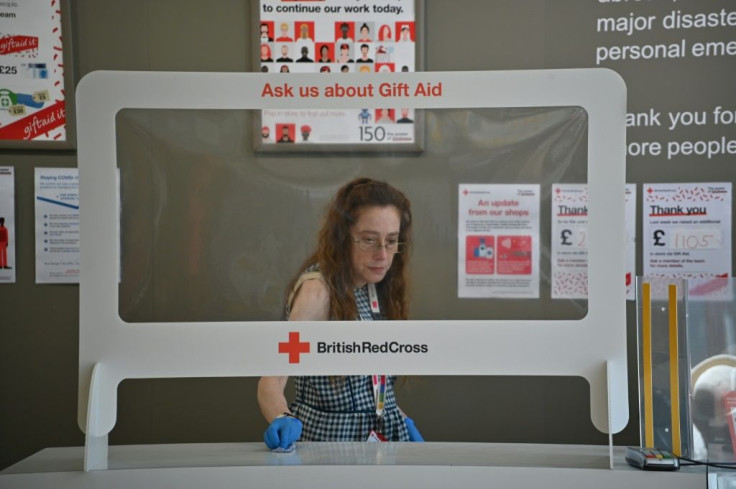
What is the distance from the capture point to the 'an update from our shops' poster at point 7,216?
2217 mm

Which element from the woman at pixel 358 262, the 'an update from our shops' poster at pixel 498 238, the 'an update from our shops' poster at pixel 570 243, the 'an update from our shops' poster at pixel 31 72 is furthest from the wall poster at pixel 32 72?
the 'an update from our shops' poster at pixel 570 243

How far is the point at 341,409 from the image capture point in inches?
56.6

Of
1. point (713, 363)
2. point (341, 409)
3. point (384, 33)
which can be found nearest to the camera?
point (713, 363)

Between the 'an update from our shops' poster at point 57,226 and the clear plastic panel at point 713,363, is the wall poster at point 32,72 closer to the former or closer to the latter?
the 'an update from our shops' poster at point 57,226

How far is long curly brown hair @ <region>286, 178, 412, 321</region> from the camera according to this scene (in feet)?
3.63

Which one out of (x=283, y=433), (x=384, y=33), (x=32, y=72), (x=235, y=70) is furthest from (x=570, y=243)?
(x=32, y=72)

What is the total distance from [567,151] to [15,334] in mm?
1936

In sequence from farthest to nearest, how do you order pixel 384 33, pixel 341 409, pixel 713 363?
1. pixel 384 33
2. pixel 341 409
3. pixel 713 363

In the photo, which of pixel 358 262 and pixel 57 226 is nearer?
pixel 358 262

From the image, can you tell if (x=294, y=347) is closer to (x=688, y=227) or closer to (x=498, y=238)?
(x=498, y=238)

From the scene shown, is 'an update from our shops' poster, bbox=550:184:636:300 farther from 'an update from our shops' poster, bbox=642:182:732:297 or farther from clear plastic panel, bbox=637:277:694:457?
'an update from our shops' poster, bbox=642:182:732:297

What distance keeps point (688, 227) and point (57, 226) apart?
2.05 metres

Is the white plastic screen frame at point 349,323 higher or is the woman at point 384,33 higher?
the woman at point 384,33

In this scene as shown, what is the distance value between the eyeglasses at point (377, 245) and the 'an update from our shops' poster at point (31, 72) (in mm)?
1493
